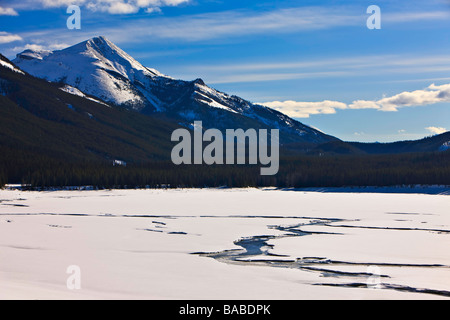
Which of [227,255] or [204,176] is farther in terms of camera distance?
[204,176]

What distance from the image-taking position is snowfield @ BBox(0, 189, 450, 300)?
88.5ft

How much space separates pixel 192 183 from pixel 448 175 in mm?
59219

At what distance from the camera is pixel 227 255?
38625 millimetres

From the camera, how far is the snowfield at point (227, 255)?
27.0 meters

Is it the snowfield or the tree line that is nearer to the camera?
the snowfield

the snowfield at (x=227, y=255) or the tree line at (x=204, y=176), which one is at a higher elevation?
the tree line at (x=204, y=176)

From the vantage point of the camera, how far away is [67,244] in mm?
41656

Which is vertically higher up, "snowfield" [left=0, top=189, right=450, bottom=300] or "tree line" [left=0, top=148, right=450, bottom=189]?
"tree line" [left=0, top=148, right=450, bottom=189]

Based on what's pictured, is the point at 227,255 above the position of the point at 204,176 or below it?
below

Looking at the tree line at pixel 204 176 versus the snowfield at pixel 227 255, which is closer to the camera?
the snowfield at pixel 227 255

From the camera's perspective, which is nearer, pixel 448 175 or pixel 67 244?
pixel 67 244
